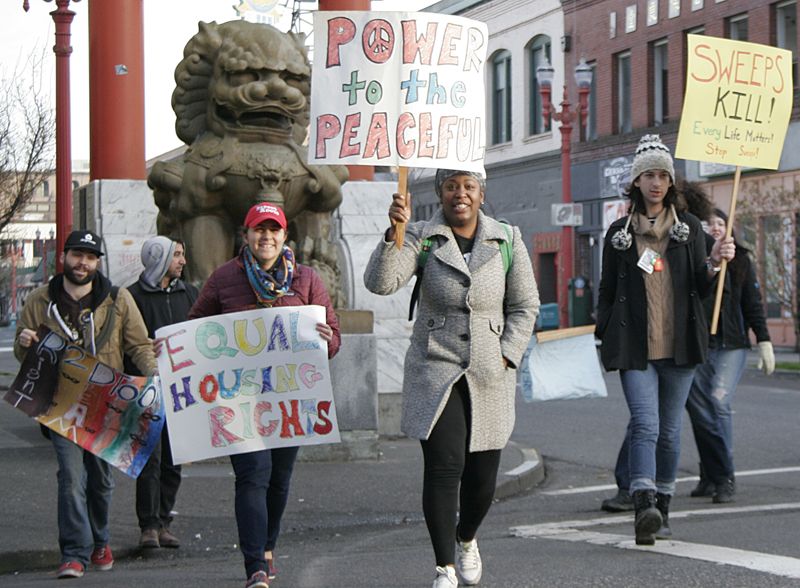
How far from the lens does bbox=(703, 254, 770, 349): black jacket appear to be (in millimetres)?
7316

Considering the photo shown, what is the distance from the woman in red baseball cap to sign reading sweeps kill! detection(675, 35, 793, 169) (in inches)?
86.3

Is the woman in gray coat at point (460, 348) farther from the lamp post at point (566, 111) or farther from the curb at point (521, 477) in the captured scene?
the lamp post at point (566, 111)

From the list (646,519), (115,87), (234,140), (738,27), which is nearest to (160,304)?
(234,140)

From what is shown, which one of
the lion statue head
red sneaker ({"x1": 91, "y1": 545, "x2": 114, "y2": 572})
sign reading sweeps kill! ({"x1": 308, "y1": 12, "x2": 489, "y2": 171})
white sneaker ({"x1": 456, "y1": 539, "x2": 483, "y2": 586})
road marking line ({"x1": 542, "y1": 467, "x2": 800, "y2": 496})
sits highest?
the lion statue head

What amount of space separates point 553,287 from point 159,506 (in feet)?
104

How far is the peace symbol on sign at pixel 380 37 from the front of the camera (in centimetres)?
510

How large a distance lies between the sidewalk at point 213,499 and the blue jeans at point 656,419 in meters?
1.84

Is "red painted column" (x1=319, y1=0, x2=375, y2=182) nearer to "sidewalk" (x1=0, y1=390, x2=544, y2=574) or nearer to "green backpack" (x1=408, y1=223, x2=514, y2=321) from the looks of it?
"sidewalk" (x1=0, y1=390, x2=544, y2=574)

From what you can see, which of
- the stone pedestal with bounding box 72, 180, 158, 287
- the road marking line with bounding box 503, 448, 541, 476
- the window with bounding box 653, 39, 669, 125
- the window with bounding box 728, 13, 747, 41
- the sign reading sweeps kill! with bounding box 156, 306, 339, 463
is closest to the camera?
the sign reading sweeps kill! with bounding box 156, 306, 339, 463

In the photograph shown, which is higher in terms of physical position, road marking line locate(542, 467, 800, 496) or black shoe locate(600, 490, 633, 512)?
black shoe locate(600, 490, 633, 512)

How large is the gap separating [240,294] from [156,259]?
153 centimetres

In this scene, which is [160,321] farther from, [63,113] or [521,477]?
[63,113]

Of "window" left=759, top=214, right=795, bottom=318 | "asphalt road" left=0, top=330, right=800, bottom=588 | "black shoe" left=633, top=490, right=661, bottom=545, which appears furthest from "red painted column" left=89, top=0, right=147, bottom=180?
"window" left=759, top=214, right=795, bottom=318

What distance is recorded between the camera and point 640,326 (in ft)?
19.0
